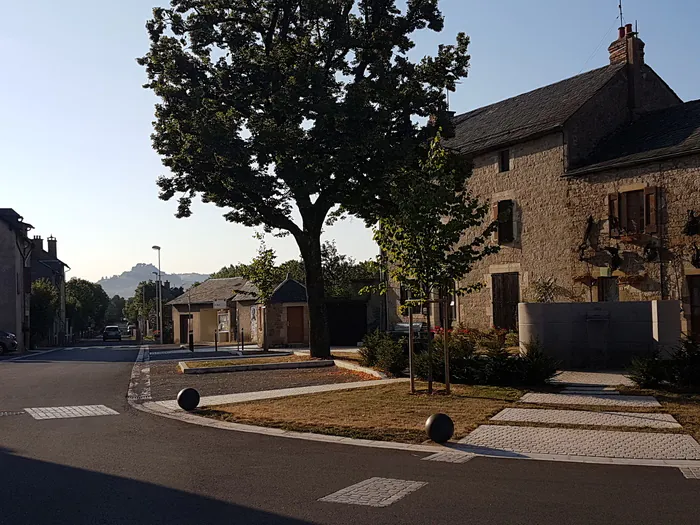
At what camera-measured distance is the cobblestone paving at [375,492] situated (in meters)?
6.72

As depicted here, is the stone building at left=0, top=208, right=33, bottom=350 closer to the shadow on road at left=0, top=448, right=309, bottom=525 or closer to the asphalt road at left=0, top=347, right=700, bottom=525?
the asphalt road at left=0, top=347, right=700, bottom=525

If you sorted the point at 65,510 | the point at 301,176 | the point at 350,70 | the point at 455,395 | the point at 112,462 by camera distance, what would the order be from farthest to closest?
the point at 350,70 → the point at 301,176 → the point at 455,395 → the point at 112,462 → the point at 65,510

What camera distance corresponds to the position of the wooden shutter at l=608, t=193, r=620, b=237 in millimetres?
24484

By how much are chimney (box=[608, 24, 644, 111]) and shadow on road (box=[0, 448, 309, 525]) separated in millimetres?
25541

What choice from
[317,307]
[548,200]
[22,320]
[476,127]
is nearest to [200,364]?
[317,307]

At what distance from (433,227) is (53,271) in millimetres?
70421

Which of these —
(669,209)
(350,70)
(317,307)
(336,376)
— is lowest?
(336,376)

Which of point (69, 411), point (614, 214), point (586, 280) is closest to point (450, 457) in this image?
point (69, 411)

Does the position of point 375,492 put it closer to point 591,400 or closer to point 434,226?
point 591,400

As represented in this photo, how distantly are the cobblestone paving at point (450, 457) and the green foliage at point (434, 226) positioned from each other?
5547 millimetres

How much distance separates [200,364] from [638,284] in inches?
545

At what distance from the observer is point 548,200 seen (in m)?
27.1

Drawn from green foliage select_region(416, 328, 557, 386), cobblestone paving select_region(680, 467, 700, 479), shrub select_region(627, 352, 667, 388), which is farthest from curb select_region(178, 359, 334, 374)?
cobblestone paving select_region(680, 467, 700, 479)

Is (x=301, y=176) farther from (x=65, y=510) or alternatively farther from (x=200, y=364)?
(x=65, y=510)
